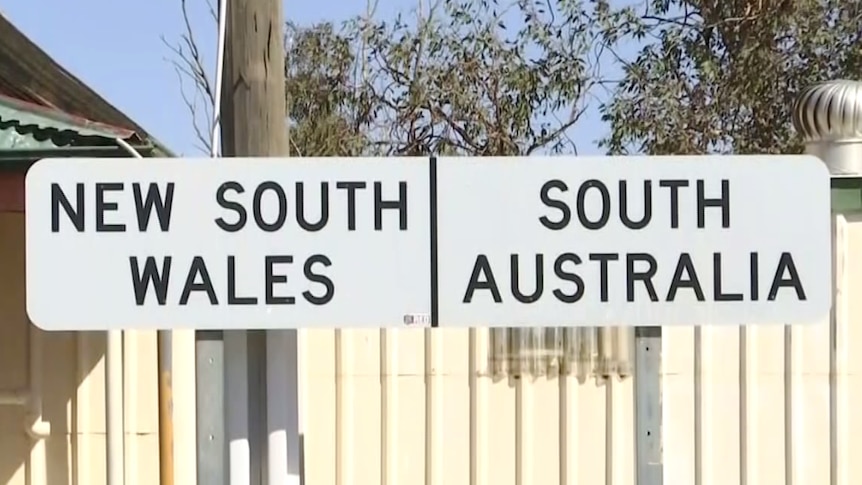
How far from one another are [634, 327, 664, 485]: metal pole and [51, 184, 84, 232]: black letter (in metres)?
A: 1.34

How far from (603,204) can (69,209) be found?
48.7 inches

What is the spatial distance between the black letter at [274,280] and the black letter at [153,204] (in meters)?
0.25

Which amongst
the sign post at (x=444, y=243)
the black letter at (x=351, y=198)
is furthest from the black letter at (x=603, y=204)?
the black letter at (x=351, y=198)

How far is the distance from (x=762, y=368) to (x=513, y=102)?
877 cm

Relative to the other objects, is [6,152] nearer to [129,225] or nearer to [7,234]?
[7,234]

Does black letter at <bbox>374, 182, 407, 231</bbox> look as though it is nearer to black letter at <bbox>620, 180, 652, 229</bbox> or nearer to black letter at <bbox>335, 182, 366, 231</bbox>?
black letter at <bbox>335, 182, 366, 231</bbox>

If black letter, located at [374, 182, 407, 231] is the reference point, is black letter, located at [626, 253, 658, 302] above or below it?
below

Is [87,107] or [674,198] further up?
[87,107]

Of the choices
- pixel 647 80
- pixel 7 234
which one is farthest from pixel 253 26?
pixel 647 80

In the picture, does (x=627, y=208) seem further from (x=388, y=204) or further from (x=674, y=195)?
(x=388, y=204)

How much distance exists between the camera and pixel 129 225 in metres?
2.46

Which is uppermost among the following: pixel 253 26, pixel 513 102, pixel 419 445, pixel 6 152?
pixel 513 102

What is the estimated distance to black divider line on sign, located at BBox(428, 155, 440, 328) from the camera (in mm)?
2482

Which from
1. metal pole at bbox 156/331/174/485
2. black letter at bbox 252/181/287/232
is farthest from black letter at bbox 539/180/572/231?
metal pole at bbox 156/331/174/485
